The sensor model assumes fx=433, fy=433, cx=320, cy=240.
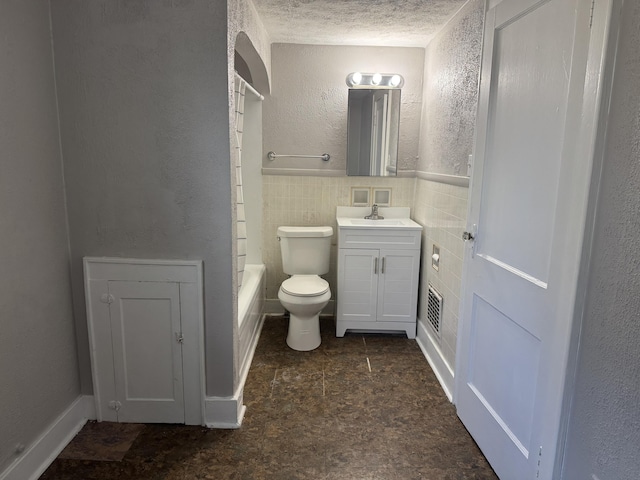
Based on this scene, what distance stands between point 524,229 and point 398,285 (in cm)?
162

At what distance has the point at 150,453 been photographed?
196 centimetres

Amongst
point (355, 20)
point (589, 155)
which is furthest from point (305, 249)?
point (589, 155)

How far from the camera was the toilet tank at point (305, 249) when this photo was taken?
329 centimetres

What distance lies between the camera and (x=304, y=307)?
2.95m

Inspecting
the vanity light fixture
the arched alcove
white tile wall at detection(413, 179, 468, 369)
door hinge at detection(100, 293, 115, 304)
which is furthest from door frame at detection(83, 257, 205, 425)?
the vanity light fixture

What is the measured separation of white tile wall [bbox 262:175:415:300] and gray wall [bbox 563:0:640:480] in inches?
92.5

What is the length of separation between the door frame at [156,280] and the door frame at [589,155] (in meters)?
1.52

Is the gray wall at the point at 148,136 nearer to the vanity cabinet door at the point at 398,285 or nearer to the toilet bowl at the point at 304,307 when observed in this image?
the toilet bowl at the point at 304,307

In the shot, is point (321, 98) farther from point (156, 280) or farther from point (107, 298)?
point (107, 298)

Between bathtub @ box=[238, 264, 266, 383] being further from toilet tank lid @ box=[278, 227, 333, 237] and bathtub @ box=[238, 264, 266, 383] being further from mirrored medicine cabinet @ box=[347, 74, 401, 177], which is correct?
mirrored medicine cabinet @ box=[347, 74, 401, 177]

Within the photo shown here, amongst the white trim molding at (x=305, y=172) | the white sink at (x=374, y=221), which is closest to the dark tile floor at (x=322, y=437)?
the white sink at (x=374, y=221)

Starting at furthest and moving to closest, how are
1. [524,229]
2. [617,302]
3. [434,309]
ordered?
[434,309] → [524,229] → [617,302]

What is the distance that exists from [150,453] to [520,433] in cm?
158

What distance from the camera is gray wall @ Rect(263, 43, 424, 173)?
3361mm
